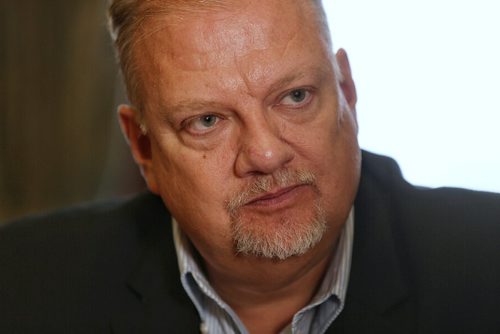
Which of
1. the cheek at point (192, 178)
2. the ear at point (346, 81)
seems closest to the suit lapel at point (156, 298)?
the cheek at point (192, 178)

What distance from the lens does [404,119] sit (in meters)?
3.58

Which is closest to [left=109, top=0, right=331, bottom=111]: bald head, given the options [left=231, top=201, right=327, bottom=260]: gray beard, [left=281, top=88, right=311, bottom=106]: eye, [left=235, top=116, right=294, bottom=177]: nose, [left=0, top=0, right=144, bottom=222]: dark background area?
[left=281, top=88, right=311, bottom=106]: eye

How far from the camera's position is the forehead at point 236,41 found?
1.99 m

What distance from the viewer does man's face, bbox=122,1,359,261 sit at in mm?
1995

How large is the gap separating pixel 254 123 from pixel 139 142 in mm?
466

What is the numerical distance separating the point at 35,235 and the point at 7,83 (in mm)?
1405

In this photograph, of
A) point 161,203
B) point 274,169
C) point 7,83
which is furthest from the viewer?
point 7,83

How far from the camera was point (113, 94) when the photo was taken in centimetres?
391

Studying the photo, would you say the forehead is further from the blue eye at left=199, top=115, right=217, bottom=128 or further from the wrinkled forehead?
the blue eye at left=199, top=115, right=217, bottom=128

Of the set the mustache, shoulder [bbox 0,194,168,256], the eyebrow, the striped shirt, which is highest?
the eyebrow

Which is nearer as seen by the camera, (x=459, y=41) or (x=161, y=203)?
(x=161, y=203)

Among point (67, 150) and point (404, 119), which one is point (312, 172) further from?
point (67, 150)

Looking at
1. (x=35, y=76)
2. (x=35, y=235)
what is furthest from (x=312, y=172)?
(x=35, y=76)

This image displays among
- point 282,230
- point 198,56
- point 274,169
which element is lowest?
point 282,230
